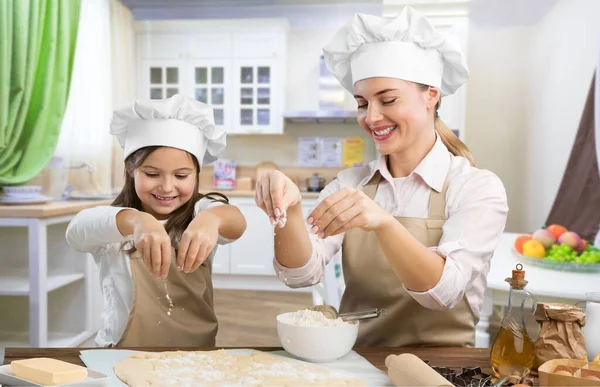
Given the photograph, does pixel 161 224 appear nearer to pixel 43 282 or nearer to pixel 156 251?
pixel 156 251

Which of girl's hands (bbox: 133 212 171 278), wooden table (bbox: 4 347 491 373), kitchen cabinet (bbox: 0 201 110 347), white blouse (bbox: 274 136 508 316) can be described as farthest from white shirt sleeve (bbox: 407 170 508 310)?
kitchen cabinet (bbox: 0 201 110 347)

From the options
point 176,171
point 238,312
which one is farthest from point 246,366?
point 238,312

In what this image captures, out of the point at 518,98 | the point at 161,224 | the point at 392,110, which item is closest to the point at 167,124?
the point at 161,224

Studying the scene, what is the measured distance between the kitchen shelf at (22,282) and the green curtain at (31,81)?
490mm

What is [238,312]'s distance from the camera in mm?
3906

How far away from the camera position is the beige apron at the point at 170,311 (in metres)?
1.30

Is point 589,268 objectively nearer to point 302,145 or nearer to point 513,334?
point 513,334

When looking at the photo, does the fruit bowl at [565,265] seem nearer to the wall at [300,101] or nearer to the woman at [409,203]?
the woman at [409,203]

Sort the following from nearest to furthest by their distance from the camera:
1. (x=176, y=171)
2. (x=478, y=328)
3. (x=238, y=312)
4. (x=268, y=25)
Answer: (x=176, y=171)
(x=478, y=328)
(x=238, y=312)
(x=268, y=25)

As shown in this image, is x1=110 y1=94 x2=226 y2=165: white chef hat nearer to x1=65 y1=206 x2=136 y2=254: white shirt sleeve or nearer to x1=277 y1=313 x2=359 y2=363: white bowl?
x1=65 y1=206 x2=136 y2=254: white shirt sleeve

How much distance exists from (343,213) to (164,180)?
0.56 metres

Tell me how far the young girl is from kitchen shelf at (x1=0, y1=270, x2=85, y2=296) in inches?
50.6

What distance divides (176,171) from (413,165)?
60 centimetres

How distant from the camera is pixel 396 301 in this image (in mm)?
Answer: 1246
